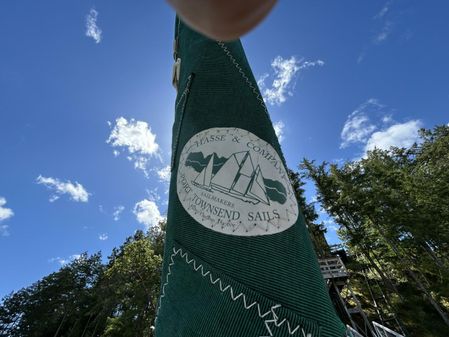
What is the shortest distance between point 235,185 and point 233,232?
1.22 ft

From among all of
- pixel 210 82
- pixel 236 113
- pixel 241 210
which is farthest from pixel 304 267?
pixel 210 82

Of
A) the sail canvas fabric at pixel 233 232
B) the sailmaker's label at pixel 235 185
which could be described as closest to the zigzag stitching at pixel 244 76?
the sail canvas fabric at pixel 233 232

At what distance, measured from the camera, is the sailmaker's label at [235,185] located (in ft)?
6.02

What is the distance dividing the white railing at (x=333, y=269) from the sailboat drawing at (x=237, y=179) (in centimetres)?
1368

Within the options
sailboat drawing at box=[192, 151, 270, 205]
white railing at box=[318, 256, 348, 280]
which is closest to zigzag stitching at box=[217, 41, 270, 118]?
sailboat drawing at box=[192, 151, 270, 205]

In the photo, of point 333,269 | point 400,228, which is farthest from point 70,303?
point 400,228

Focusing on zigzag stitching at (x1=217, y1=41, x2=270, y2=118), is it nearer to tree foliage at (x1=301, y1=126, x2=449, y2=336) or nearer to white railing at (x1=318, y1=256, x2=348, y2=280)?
white railing at (x1=318, y1=256, x2=348, y2=280)

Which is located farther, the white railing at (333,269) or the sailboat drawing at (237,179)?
the white railing at (333,269)

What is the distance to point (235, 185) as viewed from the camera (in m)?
1.96

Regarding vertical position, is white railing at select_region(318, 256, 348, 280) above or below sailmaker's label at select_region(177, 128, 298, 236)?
above

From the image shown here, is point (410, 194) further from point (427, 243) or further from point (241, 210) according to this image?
point (241, 210)

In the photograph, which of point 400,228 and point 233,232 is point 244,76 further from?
point 400,228

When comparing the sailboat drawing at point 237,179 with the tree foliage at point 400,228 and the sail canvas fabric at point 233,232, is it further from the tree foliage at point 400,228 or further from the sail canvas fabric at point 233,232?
the tree foliage at point 400,228

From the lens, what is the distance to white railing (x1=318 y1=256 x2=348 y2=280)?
1351 centimetres
